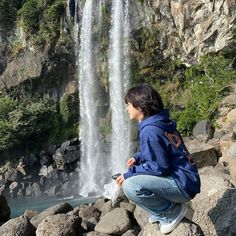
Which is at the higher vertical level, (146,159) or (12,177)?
(146,159)

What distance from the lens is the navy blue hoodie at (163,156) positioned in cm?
379

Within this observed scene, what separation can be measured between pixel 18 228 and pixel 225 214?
3923mm

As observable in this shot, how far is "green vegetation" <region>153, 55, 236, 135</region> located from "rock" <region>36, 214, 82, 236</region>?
13.9m

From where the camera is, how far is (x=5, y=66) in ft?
96.1

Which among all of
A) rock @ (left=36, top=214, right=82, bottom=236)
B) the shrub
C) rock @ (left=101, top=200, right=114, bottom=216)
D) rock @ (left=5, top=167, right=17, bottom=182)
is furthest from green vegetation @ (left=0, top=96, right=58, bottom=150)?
rock @ (left=36, top=214, right=82, bottom=236)

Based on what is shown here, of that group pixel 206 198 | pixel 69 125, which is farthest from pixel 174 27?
pixel 206 198

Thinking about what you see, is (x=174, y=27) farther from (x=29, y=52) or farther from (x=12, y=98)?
(x=12, y=98)

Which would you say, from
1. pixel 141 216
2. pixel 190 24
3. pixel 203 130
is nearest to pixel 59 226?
pixel 141 216

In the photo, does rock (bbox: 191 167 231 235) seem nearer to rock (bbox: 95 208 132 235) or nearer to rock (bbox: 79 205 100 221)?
rock (bbox: 95 208 132 235)

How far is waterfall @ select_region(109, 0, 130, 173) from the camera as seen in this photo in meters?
24.4

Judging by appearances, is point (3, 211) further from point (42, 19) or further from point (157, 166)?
point (42, 19)

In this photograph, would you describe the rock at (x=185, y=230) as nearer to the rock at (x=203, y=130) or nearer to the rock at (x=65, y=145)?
the rock at (x=203, y=130)

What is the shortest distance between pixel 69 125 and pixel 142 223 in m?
20.9

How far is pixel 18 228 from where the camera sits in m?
7.35
